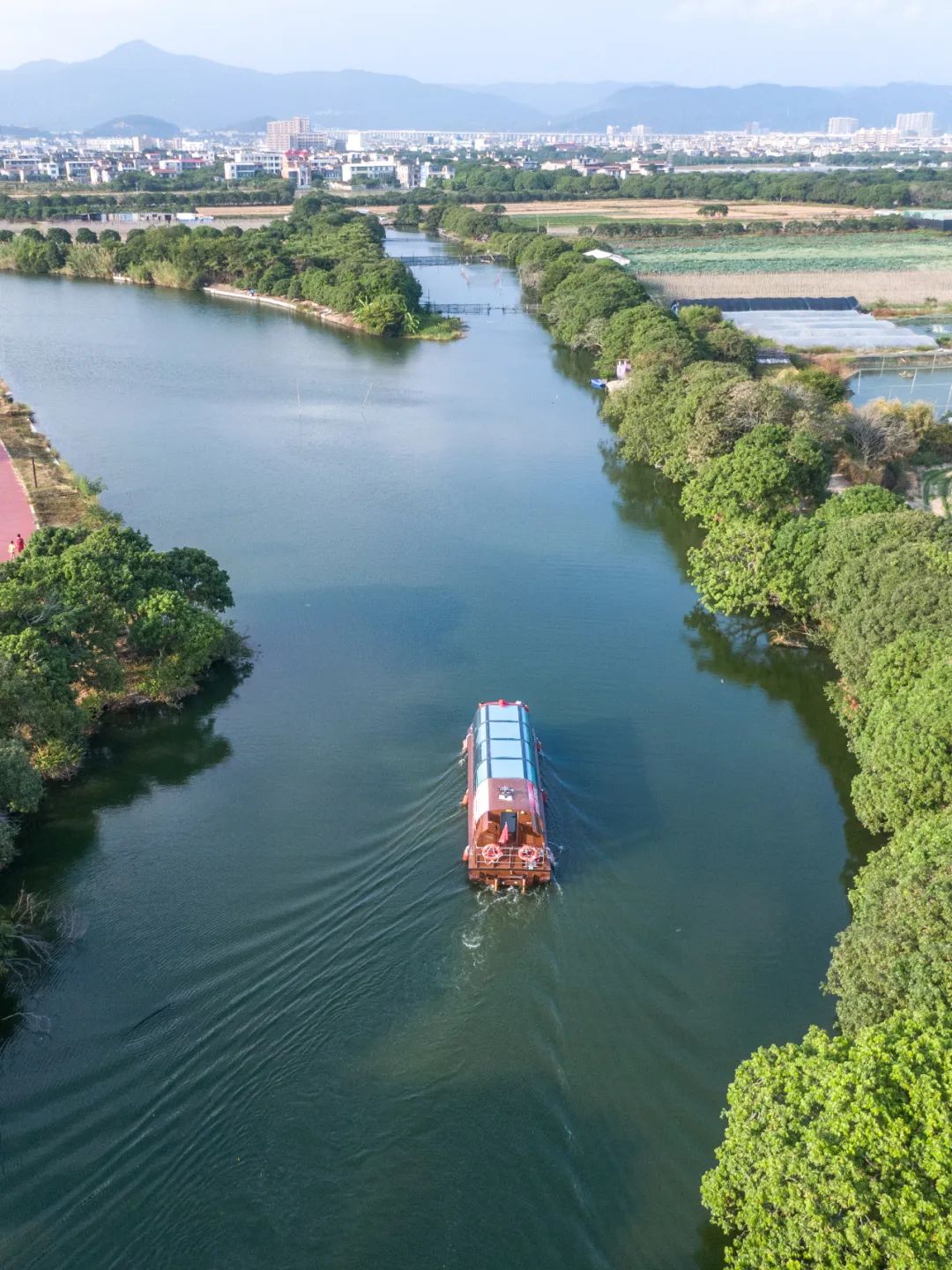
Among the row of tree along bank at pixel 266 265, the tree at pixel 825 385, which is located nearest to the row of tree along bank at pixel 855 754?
the tree at pixel 825 385

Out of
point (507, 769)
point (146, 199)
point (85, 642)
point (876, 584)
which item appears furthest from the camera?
point (146, 199)

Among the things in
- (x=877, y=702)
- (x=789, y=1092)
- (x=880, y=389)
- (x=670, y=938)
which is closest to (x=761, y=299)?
(x=880, y=389)

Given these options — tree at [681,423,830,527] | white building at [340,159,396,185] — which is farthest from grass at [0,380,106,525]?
white building at [340,159,396,185]

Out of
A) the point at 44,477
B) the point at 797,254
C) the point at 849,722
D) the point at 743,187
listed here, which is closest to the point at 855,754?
the point at 849,722

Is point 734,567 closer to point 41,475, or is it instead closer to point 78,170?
point 41,475

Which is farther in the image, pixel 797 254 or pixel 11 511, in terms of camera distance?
pixel 797 254

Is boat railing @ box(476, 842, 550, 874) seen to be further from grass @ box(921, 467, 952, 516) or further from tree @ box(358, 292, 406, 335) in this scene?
tree @ box(358, 292, 406, 335)

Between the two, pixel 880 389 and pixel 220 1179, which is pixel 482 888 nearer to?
pixel 220 1179
